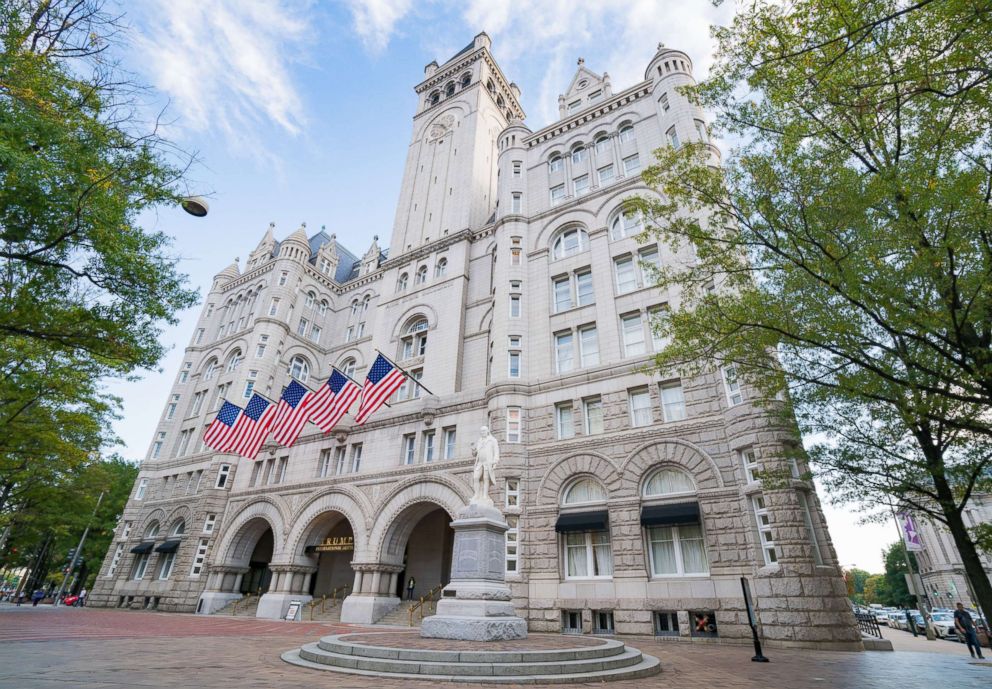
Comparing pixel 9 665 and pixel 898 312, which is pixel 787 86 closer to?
pixel 898 312

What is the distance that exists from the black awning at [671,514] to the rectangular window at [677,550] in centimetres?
55

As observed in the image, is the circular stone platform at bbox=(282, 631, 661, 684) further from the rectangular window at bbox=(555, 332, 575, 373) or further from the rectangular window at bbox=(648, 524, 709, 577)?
the rectangular window at bbox=(555, 332, 575, 373)

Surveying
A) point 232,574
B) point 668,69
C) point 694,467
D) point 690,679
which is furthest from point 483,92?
point 690,679

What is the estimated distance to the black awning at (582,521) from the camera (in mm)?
18828

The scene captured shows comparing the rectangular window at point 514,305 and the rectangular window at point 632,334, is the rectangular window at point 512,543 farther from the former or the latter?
the rectangular window at point 514,305

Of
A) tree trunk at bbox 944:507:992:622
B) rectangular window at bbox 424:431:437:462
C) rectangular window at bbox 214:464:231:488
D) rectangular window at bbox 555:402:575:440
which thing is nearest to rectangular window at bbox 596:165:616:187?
rectangular window at bbox 555:402:575:440

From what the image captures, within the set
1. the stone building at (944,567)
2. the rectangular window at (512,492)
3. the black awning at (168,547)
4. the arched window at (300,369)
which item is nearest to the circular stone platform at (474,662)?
the rectangular window at (512,492)

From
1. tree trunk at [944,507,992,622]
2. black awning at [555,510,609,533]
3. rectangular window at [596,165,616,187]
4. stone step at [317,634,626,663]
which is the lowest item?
stone step at [317,634,626,663]

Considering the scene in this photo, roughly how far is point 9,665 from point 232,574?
2580cm

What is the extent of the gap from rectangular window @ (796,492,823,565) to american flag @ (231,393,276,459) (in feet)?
78.9

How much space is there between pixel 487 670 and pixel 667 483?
12523mm

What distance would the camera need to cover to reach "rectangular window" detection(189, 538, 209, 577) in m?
29.8

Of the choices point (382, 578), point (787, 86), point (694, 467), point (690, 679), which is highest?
point (787, 86)

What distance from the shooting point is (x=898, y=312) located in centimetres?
877
